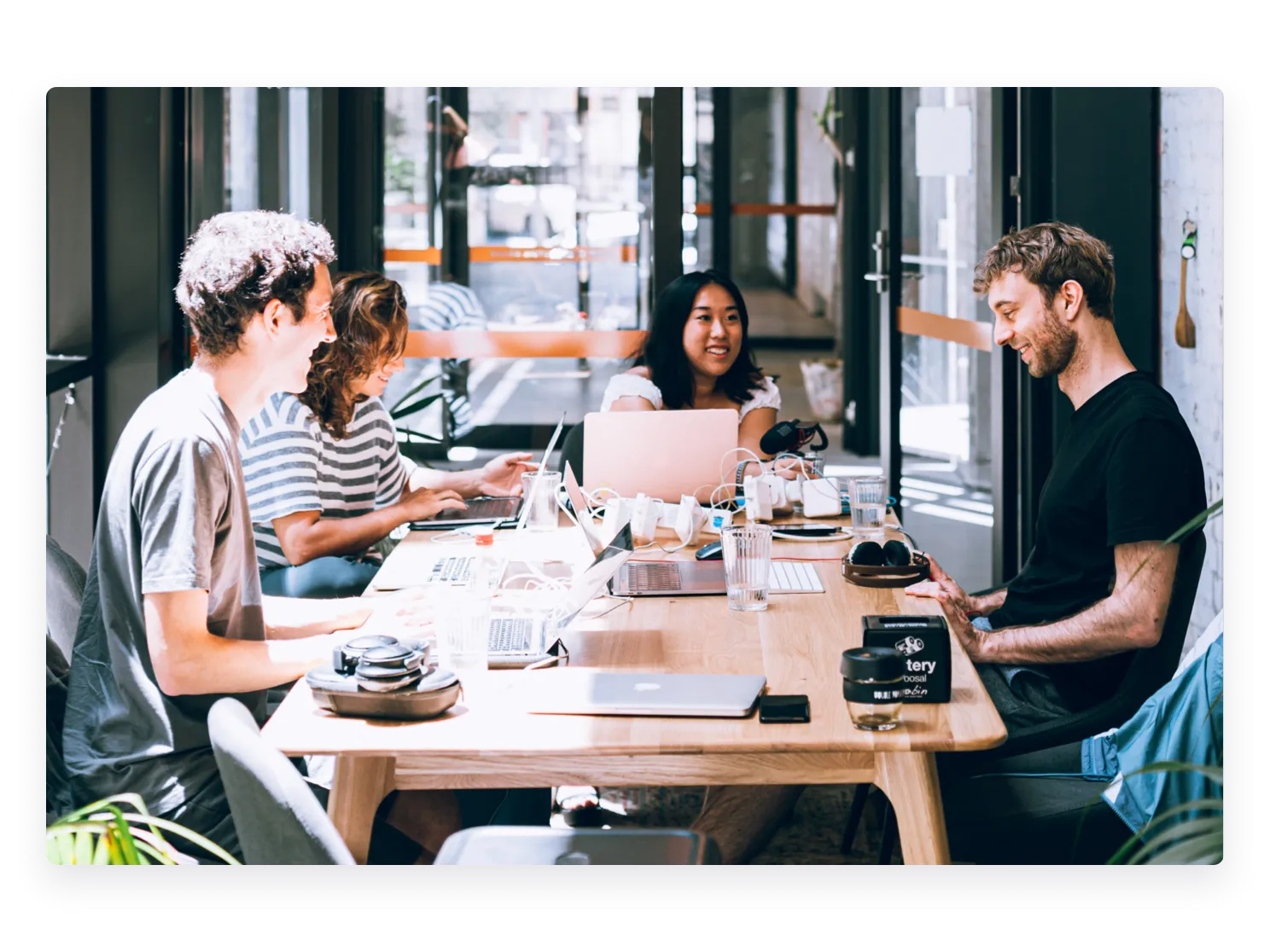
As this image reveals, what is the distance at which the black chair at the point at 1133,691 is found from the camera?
8.34 ft

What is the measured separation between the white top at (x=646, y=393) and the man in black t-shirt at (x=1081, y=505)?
118 centimetres

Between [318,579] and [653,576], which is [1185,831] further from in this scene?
[318,579]

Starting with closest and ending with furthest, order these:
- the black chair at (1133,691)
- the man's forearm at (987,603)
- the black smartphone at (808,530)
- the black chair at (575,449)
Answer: the black chair at (1133,691)
the man's forearm at (987,603)
the black smartphone at (808,530)
the black chair at (575,449)

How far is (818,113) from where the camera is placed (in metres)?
8.73

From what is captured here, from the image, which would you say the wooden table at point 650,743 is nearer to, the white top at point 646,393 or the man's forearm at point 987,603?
the man's forearm at point 987,603

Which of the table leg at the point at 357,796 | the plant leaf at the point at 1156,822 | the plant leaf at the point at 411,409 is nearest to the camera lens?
the table leg at the point at 357,796

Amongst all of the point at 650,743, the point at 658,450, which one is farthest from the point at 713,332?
the point at 650,743

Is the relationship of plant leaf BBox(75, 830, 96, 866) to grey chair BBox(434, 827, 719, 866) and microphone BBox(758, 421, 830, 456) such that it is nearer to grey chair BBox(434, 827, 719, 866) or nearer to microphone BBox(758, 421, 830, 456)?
grey chair BBox(434, 827, 719, 866)

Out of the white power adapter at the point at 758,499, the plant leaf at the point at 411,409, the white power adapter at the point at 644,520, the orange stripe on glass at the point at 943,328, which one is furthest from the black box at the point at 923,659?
the orange stripe on glass at the point at 943,328

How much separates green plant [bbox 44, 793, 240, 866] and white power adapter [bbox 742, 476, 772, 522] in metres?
1.54

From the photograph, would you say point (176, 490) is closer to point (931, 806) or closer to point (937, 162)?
point (931, 806)

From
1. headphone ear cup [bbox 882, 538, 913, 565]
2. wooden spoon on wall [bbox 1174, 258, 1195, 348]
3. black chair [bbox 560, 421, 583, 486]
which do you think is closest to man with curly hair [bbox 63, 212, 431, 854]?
headphone ear cup [bbox 882, 538, 913, 565]

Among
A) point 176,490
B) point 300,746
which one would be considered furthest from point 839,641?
point 176,490

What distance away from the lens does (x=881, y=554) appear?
2.83 meters
